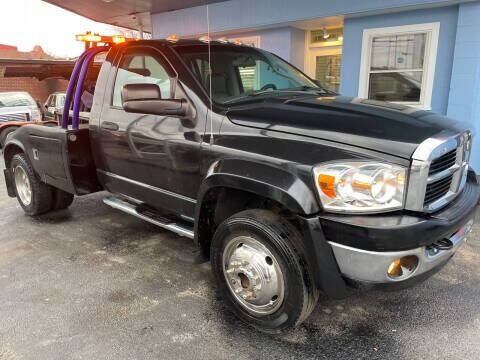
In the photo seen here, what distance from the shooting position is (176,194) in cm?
334

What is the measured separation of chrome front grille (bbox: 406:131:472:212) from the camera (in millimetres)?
2176

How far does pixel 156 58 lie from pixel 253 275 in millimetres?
2056

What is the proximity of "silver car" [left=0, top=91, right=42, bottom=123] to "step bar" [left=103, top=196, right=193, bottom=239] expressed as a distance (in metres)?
10.2

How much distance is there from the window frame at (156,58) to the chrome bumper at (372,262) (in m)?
1.86

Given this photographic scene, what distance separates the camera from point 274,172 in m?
2.44

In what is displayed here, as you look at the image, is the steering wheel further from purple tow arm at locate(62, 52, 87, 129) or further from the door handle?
purple tow arm at locate(62, 52, 87, 129)

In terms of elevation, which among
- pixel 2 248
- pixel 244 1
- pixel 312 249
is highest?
pixel 244 1

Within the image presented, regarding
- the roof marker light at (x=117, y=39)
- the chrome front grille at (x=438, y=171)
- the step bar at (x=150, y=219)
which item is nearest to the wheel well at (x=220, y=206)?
the step bar at (x=150, y=219)

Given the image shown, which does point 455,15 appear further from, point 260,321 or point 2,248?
point 2,248

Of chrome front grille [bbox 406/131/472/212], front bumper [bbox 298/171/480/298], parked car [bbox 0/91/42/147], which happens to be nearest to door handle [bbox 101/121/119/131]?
front bumper [bbox 298/171/480/298]

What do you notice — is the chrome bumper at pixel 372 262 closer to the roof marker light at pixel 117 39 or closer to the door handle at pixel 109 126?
the door handle at pixel 109 126

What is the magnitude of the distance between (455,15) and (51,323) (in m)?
6.94

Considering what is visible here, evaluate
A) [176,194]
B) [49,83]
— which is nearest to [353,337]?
[176,194]

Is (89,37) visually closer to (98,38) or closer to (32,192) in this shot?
(98,38)
